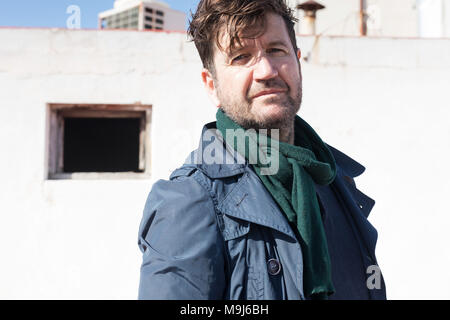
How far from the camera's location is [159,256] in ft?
3.31

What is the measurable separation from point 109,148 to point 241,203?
17.6 feet

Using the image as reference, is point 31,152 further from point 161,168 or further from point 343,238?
point 343,238

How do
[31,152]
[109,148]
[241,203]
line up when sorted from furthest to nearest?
[109,148] < [31,152] < [241,203]

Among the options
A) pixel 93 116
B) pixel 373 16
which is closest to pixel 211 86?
pixel 93 116

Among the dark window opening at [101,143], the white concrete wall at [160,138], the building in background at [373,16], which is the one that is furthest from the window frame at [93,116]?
the building in background at [373,16]

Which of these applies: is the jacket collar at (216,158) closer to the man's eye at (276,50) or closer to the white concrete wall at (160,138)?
the man's eye at (276,50)

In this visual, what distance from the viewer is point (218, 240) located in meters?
1.05

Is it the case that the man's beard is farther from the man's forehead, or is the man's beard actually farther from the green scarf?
the man's forehead

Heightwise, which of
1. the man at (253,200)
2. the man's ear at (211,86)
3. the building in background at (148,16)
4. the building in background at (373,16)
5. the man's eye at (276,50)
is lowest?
the man at (253,200)

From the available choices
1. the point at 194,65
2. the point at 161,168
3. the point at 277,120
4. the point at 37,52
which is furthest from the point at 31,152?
the point at 277,120

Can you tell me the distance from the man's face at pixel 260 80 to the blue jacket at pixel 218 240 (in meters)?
0.17

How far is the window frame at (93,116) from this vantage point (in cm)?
369
